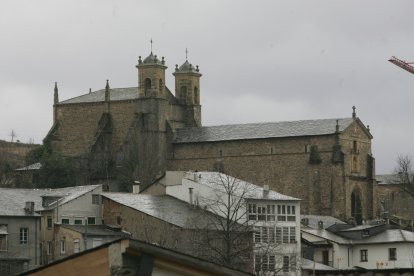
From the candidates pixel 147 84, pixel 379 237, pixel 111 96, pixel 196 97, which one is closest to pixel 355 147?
pixel 196 97

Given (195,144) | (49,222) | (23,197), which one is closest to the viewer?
(49,222)

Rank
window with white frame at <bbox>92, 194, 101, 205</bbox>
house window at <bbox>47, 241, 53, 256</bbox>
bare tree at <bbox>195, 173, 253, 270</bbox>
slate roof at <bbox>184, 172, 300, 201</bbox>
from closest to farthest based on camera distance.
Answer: bare tree at <bbox>195, 173, 253, 270</bbox>, house window at <bbox>47, 241, 53, 256</bbox>, window with white frame at <bbox>92, 194, 101, 205</bbox>, slate roof at <bbox>184, 172, 300, 201</bbox>

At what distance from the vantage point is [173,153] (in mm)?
134875

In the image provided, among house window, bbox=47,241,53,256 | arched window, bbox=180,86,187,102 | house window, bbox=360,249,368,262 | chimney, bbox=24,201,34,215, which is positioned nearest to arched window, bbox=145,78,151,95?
arched window, bbox=180,86,187,102

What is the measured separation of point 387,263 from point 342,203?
36132mm

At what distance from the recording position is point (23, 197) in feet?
261

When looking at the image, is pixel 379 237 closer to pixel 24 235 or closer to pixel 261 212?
pixel 261 212

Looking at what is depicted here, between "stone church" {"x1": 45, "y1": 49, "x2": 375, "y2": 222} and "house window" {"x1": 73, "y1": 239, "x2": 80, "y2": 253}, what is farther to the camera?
"stone church" {"x1": 45, "y1": 49, "x2": 375, "y2": 222}

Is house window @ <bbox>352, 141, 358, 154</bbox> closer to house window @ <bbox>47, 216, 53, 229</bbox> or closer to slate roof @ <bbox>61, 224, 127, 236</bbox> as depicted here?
slate roof @ <bbox>61, 224, 127, 236</bbox>

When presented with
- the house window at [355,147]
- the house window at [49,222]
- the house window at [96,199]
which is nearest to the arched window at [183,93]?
the house window at [355,147]

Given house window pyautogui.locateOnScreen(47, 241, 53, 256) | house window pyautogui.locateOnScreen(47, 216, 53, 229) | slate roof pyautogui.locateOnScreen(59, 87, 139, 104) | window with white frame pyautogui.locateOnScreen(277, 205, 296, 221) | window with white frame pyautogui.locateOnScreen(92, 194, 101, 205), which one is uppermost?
slate roof pyautogui.locateOnScreen(59, 87, 139, 104)

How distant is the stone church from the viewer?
127m

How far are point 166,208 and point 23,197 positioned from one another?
836cm

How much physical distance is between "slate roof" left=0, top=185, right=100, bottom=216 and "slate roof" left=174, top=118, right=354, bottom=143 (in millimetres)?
46742
